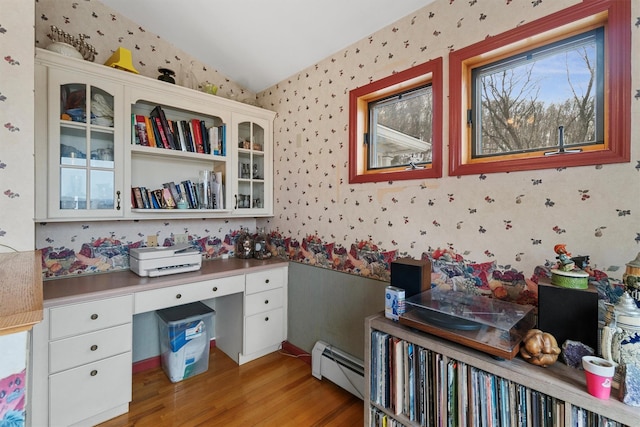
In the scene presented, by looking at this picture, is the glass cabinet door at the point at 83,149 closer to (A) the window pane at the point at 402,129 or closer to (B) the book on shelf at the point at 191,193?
(B) the book on shelf at the point at 191,193

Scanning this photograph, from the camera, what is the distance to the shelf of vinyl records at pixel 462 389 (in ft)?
2.94

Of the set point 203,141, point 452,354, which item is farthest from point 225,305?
point 452,354

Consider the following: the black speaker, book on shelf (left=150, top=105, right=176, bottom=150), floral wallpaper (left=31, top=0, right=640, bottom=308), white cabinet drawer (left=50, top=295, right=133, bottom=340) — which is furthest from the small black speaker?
book on shelf (left=150, top=105, right=176, bottom=150)

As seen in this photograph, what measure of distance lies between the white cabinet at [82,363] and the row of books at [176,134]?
111cm

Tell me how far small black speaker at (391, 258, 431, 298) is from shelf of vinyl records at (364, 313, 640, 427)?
0.66 feet

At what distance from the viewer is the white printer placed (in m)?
1.96

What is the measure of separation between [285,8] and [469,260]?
187 centimetres

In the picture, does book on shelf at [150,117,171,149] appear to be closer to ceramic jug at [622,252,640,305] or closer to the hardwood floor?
the hardwood floor

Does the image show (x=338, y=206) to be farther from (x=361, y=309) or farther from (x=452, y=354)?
(x=452, y=354)

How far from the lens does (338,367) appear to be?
198 cm

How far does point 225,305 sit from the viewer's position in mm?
2502

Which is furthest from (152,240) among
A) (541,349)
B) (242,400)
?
(541,349)

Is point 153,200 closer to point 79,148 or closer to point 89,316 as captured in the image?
point 79,148

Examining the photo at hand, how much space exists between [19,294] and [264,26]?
2.03 meters
